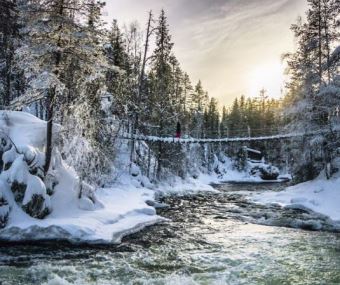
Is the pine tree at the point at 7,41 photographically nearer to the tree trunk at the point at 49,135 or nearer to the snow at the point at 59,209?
the snow at the point at 59,209

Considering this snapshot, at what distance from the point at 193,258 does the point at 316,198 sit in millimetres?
11203

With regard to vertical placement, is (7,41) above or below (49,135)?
above

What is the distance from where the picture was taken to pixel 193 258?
29.3ft

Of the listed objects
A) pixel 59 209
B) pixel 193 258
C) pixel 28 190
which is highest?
pixel 28 190

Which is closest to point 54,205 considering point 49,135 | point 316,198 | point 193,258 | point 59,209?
point 59,209

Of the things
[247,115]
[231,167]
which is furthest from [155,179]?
[247,115]

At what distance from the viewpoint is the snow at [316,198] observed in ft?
52.1

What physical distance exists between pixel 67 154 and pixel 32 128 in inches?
59.2

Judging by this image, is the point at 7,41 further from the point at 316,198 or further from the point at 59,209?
the point at 316,198

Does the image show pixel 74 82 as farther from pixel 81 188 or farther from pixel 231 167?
pixel 231 167

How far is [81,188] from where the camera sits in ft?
42.4

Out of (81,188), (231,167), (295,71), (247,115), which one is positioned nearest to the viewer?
(81,188)

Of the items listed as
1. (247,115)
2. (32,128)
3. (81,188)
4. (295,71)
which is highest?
(247,115)

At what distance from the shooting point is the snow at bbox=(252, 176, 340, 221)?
52.1ft
